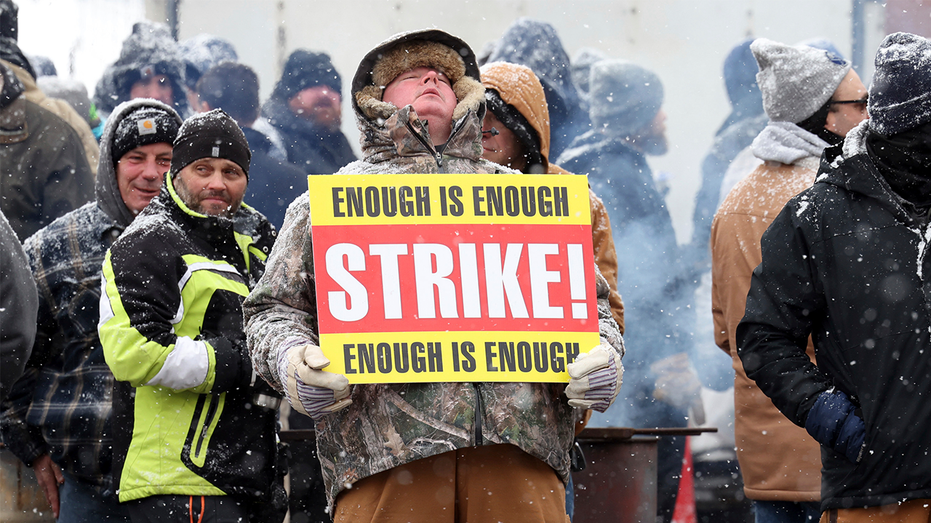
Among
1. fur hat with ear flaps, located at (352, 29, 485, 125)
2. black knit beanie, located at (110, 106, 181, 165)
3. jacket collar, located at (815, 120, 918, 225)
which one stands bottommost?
jacket collar, located at (815, 120, 918, 225)

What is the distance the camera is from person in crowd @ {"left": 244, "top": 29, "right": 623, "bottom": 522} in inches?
89.9

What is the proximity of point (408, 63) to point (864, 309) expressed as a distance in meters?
1.32

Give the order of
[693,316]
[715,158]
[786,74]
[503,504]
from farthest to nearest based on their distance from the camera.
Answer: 1. [715,158]
2. [693,316]
3. [786,74]
4. [503,504]

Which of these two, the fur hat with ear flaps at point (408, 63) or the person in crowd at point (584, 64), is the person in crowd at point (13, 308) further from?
the person in crowd at point (584, 64)

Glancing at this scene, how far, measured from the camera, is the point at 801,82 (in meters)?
3.84

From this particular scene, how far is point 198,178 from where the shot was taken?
3498mm

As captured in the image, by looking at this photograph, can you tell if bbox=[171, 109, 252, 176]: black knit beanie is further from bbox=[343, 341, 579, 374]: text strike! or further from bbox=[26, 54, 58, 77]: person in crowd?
bbox=[26, 54, 58, 77]: person in crowd

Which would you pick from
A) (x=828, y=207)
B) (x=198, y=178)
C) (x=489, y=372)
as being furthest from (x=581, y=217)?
(x=198, y=178)

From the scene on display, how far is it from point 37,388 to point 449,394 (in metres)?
2.05

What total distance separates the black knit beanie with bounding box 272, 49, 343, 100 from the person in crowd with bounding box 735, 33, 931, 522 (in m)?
4.01

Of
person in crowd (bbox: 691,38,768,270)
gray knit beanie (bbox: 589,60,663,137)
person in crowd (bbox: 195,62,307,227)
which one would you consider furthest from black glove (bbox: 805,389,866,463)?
gray knit beanie (bbox: 589,60,663,137)

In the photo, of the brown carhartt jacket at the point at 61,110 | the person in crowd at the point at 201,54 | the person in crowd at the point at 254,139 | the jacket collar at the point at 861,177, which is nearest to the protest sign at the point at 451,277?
the jacket collar at the point at 861,177

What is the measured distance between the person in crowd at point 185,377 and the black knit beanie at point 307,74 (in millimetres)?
2859

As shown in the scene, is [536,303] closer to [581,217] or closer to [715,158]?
[581,217]
